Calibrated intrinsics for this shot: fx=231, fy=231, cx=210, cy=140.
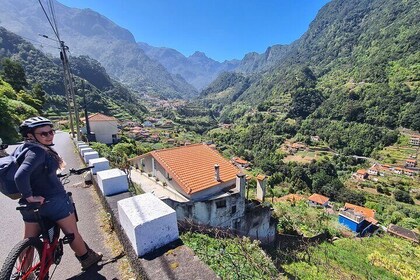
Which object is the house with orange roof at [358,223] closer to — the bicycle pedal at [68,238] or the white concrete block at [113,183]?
the white concrete block at [113,183]

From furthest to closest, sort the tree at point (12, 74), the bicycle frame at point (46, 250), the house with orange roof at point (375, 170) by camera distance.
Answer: the house with orange roof at point (375, 170) < the tree at point (12, 74) < the bicycle frame at point (46, 250)

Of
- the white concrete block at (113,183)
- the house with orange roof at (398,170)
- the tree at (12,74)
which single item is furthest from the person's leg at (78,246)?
the house with orange roof at (398,170)

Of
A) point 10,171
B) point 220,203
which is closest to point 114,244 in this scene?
point 10,171

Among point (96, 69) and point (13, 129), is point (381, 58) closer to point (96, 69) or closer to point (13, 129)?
point (13, 129)

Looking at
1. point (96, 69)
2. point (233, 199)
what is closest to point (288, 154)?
point (233, 199)

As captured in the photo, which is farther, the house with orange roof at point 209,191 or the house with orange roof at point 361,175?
the house with orange roof at point 361,175

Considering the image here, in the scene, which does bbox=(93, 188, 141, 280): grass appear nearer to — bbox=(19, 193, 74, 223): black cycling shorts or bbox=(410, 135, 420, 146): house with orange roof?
bbox=(19, 193, 74, 223): black cycling shorts
